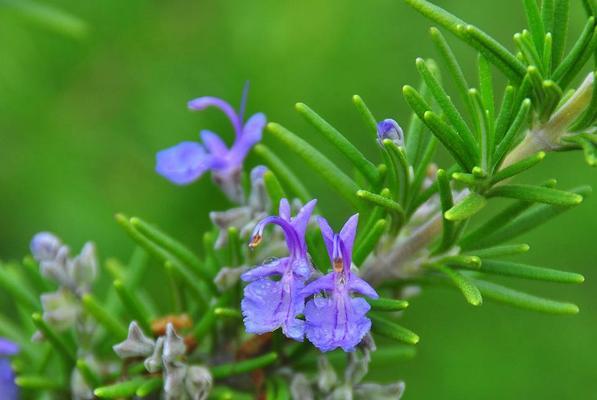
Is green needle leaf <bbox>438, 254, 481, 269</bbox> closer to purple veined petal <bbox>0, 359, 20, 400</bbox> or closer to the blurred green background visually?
purple veined petal <bbox>0, 359, 20, 400</bbox>

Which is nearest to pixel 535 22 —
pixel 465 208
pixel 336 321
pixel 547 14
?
pixel 547 14

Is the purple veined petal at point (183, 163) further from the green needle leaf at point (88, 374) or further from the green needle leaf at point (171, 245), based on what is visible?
the green needle leaf at point (88, 374)

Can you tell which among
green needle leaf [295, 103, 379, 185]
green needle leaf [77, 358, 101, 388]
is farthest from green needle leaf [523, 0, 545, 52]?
green needle leaf [77, 358, 101, 388]

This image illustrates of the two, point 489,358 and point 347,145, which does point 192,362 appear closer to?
point 347,145

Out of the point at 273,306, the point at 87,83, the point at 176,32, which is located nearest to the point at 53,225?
the point at 87,83

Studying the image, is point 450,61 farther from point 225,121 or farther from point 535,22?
point 225,121

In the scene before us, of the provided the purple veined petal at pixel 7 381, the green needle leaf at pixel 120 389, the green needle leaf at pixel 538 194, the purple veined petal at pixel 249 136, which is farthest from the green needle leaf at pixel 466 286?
the purple veined petal at pixel 7 381
